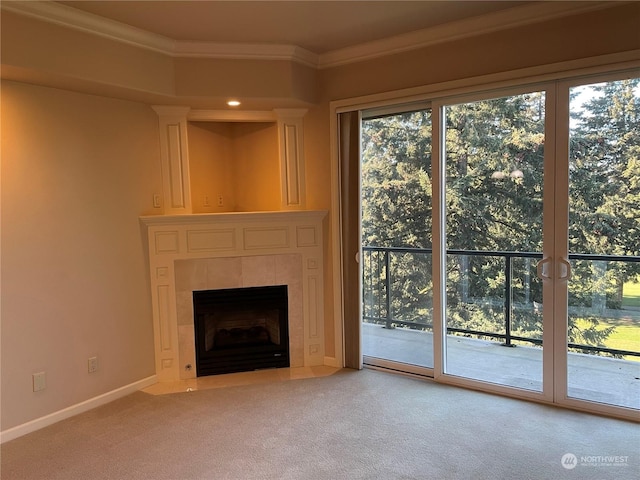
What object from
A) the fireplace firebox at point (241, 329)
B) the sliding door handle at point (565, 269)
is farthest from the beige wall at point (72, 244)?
the sliding door handle at point (565, 269)

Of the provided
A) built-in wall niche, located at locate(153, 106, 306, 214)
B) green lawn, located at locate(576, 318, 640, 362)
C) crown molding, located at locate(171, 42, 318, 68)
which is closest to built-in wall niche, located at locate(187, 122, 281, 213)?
built-in wall niche, located at locate(153, 106, 306, 214)

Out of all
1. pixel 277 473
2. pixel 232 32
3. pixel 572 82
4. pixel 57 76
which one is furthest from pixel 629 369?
pixel 57 76

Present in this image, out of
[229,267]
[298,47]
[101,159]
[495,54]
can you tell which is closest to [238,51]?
[298,47]

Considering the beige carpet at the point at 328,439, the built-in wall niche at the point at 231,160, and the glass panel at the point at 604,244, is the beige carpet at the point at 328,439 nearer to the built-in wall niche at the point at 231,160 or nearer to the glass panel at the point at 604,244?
the glass panel at the point at 604,244

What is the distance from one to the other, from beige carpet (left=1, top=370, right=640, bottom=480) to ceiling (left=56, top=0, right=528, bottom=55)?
2.72 m

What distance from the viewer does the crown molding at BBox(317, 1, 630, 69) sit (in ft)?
9.51

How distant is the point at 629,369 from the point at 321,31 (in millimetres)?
3189

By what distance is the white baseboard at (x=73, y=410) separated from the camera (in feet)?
9.61

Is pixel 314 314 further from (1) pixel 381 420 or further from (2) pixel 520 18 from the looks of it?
(2) pixel 520 18

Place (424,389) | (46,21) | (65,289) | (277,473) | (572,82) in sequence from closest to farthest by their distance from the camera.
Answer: (277,473) < (46,21) < (572,82) < (65,289) < (424,389)

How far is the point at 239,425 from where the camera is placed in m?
3.02

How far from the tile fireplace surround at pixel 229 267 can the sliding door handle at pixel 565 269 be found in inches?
75.4

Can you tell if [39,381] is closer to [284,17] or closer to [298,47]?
[284,17]

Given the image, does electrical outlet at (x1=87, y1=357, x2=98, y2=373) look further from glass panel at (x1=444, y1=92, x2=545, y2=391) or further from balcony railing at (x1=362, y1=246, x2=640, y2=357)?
glass panel at (x1=444, y1=92, x2=545, y2=391)
